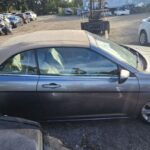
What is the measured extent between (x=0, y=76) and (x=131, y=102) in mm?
1977

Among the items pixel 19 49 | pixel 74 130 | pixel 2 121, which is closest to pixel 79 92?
pixel 74 130

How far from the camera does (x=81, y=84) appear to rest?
5105mm

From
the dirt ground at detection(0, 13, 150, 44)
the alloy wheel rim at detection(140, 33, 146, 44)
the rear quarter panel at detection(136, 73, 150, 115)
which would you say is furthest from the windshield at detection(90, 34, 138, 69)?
the dirt ground at detection(0, 13, 150, 44)

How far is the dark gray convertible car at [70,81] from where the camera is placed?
5125 millimetres

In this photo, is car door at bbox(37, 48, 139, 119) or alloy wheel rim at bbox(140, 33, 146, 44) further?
alloy wheel rim at bbox(140, 33, 146, 44)

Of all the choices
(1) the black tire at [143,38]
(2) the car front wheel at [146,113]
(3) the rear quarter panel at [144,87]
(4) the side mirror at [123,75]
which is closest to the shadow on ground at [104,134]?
(2) the car front wheel at [146,113]

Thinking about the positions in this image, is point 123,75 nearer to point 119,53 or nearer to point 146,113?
point 119,53

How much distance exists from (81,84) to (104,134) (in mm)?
851

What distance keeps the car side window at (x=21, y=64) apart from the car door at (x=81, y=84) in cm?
12

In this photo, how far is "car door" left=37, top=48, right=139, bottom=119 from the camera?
5117 millimetres

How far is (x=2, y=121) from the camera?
9.89 feet

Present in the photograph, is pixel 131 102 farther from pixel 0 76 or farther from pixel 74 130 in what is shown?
pixel 0 76

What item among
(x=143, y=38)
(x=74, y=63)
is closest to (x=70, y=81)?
(x=74, y=63)

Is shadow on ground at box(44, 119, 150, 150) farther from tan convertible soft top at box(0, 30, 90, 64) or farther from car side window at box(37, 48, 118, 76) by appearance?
tan convertible soft top at box(0, 30, 90, 64)
